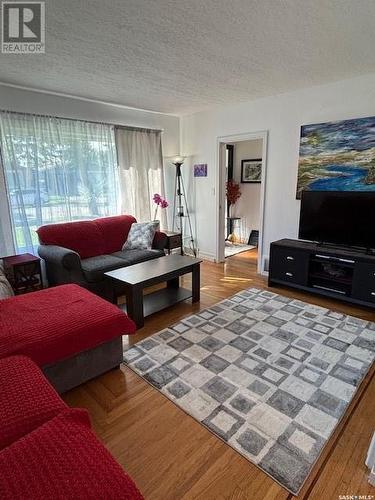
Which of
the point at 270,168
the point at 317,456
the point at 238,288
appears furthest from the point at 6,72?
the point at 317,456

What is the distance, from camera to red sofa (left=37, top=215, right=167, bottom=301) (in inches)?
124

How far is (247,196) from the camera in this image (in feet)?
20.3

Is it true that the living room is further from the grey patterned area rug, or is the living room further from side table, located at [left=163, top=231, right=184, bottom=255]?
side table, located at [left=163, top=231, right=184, bottom=255]

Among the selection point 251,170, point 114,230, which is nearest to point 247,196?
point 251,170

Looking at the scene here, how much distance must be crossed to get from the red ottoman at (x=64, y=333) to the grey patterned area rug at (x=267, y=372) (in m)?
0.36

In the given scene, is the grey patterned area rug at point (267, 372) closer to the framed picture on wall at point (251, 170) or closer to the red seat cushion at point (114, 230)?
the red seat cushion at point (114, 230)

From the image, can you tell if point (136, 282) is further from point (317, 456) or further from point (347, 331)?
point (347, 331)

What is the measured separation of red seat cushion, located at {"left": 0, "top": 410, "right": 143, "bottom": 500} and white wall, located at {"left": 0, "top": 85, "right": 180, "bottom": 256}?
2965mm

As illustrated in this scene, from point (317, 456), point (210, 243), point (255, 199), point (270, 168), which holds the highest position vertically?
point (270, 168)

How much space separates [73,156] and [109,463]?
361 centimetres

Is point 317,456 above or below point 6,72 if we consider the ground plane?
below

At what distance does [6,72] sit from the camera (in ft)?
9.14

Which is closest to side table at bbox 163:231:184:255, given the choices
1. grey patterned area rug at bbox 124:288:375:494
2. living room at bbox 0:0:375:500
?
living room at bbox 0:0:375:500

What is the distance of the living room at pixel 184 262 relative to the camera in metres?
1.41
